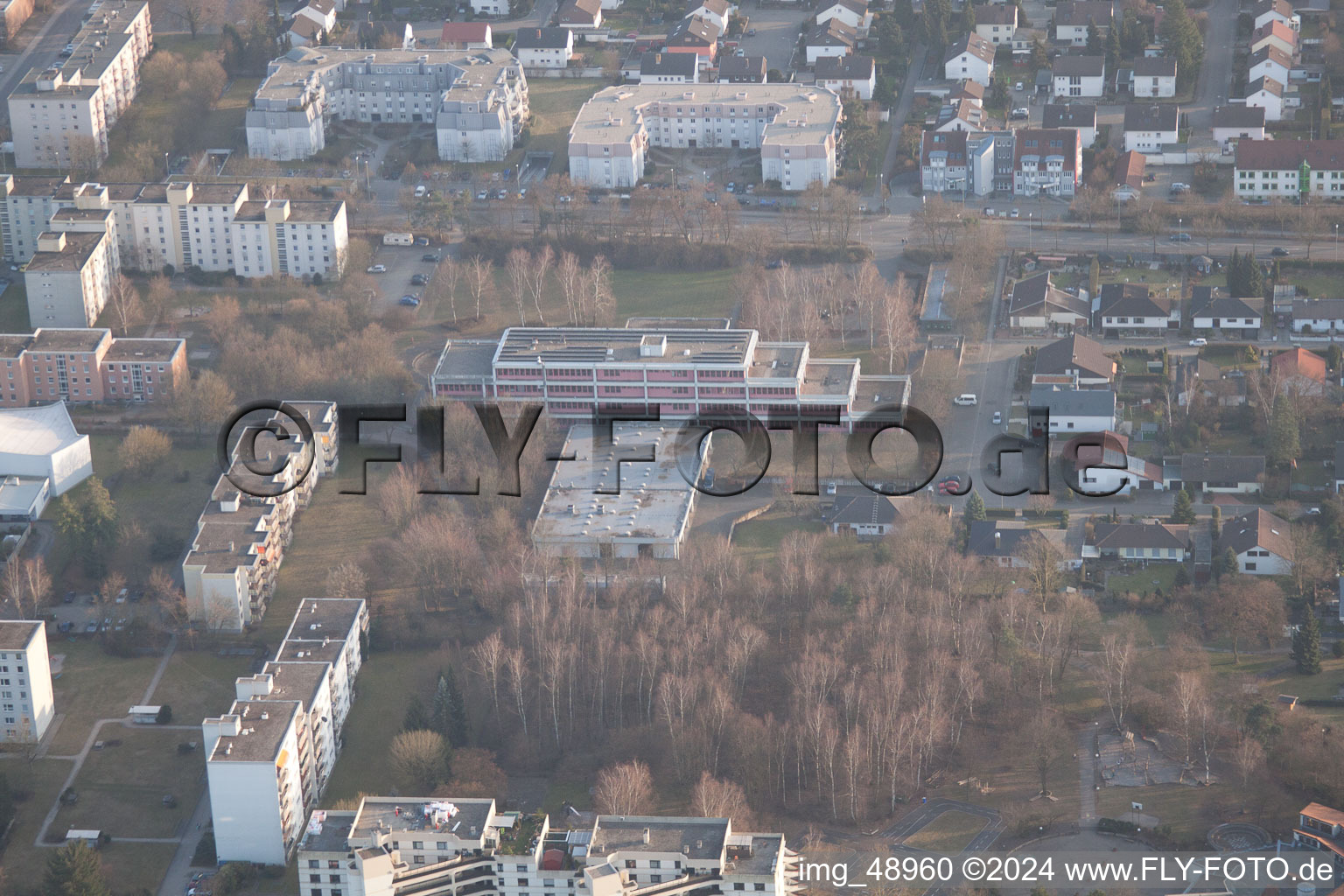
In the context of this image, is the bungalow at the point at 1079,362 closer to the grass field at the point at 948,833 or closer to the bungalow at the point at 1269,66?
the grass field at the point at 948,833

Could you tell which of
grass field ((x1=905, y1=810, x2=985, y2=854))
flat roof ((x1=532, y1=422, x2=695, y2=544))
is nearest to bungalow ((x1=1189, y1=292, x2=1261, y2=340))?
flat roof ((x1=532, y1=422, x2=695, y2=544))

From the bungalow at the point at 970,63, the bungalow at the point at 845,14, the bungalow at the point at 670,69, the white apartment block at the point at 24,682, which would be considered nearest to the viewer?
the white apartment block at the point at 24,682

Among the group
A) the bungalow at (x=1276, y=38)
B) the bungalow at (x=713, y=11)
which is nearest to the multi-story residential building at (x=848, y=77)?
the bungalow at (x=713, y=11)

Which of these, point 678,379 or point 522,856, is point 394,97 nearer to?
point 678,379

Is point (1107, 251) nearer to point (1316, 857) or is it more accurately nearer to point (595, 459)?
point (595, 459)

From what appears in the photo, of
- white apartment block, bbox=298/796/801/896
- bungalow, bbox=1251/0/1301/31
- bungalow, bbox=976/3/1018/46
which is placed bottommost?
white apartment block, bbox=298/796/801/896

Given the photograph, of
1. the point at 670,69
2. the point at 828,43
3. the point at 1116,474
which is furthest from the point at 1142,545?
the point at 828,43

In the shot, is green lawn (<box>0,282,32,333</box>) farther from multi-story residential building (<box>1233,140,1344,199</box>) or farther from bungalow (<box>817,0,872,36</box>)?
multi-story residential building (<box>1233,140,1344,199</box>)
